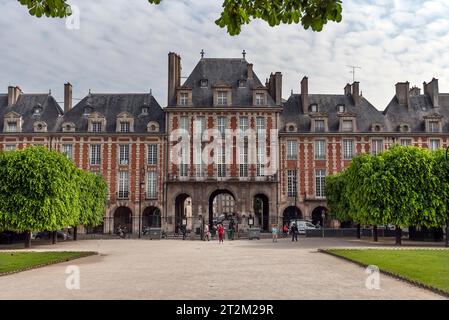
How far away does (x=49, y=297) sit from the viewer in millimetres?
11688

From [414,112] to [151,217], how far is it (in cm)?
3084

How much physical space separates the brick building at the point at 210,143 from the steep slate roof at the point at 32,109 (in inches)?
4.9

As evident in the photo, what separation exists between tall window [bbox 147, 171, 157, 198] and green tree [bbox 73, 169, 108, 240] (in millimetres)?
7246

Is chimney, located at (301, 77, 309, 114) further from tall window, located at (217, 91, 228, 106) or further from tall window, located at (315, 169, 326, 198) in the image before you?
tall window, located at (217, 91, 228, 106)

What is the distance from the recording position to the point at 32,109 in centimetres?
5481

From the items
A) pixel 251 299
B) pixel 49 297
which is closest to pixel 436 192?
pixel 251 299

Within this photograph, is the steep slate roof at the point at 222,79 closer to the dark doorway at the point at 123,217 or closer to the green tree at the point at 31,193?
the dark doorway at the point at 123,217

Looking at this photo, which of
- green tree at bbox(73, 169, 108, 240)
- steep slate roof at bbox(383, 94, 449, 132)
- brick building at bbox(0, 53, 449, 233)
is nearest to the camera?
green tree at bbox(73, 169, 108, 240)

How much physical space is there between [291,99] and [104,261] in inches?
1566

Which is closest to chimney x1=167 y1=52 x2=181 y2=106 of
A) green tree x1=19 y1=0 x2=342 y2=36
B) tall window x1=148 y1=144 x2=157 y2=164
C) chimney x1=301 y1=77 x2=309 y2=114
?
tall window x1=148 y1=144 x2=157 y2=164

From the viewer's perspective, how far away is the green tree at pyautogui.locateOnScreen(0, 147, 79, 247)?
101 feet

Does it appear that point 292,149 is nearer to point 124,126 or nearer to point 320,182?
point 320,182

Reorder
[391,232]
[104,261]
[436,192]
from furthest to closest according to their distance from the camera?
1. [391,232]
2. [436,192]
3. [104,261]

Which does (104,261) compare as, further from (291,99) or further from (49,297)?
(291,99)
